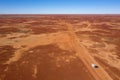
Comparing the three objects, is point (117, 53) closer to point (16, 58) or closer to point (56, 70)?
point (56, 70)

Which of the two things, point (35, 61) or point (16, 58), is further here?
point (16, 58)

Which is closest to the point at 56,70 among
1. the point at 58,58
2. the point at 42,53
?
the point at 58,58

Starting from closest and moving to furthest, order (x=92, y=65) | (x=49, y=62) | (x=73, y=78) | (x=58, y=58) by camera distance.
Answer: (x=73, y=78)
(x=92, y=65)
(x=49, y=62)
(x=58, y=58)

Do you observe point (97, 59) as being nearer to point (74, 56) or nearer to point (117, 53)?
point (74, 56)

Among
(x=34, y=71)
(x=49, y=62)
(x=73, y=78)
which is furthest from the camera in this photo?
(x=49, y=62)

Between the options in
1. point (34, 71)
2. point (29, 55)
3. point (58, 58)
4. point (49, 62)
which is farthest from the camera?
point (29, 55)

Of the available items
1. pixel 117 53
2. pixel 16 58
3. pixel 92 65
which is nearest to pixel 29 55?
pixel 16 58

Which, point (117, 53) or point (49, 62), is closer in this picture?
point (49, 62)

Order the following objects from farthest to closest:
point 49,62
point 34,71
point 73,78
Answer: point 49,62 → point 34,71 → point 73,78
